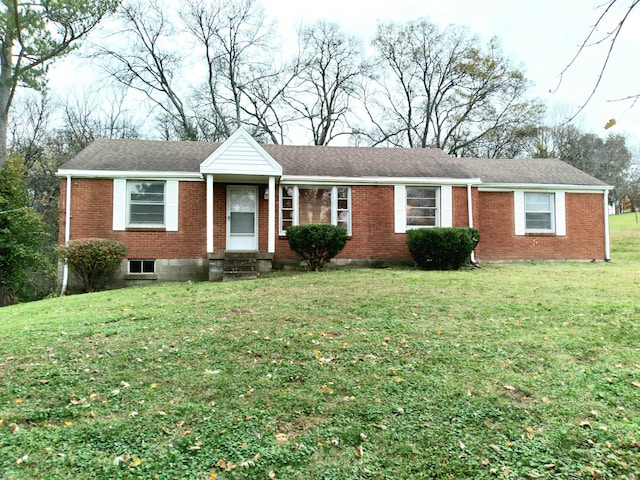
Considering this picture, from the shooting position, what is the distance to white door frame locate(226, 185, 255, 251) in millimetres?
12133

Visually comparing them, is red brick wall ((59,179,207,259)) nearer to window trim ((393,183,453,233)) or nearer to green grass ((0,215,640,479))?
green grass ((0,215,640,479))

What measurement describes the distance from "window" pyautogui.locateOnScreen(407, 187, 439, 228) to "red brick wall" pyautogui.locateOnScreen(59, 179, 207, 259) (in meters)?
6.66

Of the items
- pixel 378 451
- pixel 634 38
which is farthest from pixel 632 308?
pixel 378 451

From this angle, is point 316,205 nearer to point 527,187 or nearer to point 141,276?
point 141,276

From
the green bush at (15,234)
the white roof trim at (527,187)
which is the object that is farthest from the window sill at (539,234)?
the green bush at (15,234)

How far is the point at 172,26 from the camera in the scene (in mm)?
25469

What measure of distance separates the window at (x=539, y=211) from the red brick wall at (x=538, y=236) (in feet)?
1.23

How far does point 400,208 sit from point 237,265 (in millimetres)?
5553

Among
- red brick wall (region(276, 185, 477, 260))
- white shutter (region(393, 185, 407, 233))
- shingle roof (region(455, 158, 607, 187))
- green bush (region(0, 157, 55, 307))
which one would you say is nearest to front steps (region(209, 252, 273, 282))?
red brick wall (region(276, 185, 477, 260))

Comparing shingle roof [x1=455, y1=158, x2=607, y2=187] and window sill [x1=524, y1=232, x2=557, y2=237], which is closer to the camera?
window sill [x1=524, y1=232, x2=557, y2=237]

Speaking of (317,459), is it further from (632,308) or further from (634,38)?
(632,308)

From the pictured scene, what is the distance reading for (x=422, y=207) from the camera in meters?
12.9

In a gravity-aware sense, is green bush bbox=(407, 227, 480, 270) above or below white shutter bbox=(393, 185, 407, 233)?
below

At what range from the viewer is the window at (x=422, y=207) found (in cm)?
1286
